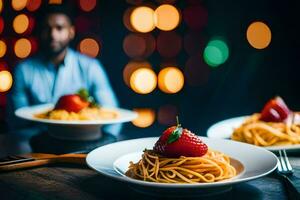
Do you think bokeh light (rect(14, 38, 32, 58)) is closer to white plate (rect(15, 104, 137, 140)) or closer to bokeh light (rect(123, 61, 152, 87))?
bokeh light (rect(123, 61, 152, 87))

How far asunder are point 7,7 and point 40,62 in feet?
2.07

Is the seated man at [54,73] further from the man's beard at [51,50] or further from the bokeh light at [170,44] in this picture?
the bokeh light at [170,44]

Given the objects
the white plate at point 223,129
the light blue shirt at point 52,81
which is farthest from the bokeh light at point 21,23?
the white plate at point 223,129

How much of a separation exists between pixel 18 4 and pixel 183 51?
1.38 metres

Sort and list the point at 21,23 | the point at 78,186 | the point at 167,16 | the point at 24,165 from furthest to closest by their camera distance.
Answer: the point at 167,16
the point at 21,23
the point at 24,165
the point at 78,186

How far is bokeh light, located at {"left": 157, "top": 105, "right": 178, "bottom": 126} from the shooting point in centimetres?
428

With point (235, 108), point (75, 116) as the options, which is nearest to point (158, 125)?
point (235, 108)

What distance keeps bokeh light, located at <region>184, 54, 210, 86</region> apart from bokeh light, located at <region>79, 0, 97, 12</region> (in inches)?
36.0

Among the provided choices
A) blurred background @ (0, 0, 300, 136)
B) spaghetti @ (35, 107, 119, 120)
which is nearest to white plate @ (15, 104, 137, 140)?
spaghetti @ (35, 107, 119, 120)

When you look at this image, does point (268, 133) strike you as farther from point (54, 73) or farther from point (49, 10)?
point (49, 10)

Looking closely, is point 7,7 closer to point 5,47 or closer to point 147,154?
point 5,47

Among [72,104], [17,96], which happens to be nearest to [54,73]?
[17,96]

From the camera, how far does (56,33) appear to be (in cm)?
335

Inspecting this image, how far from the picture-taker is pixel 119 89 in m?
4.24
